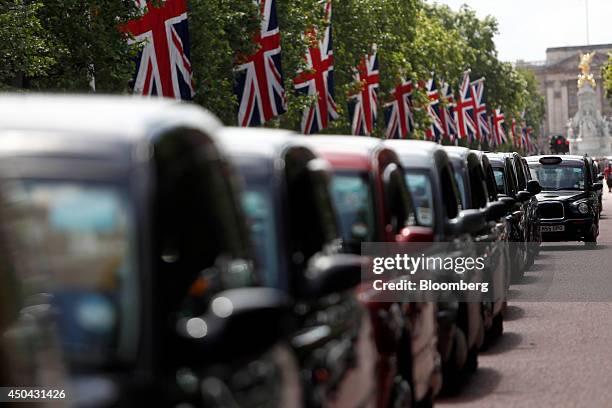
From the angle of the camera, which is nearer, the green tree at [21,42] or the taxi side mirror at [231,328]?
the taxi side mirror at [231,328]

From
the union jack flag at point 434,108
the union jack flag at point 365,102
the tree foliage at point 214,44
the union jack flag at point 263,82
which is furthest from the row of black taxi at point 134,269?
the union jack flag at point 434,108

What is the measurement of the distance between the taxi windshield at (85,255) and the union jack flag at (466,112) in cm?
8402

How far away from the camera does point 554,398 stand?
11.2 metres

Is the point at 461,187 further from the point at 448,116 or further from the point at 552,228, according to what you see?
the point at 448,116

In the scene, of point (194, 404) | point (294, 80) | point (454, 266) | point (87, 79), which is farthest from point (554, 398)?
point (294, 80)

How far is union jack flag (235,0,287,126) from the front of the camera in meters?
34.7

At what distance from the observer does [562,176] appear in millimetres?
33500

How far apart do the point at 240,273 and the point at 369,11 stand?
57614mm

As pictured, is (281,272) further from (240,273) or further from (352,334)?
(240,273)

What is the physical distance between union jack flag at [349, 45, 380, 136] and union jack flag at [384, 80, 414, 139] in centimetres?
510

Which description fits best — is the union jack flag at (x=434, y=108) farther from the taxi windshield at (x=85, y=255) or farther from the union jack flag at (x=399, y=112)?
the taxi windshield at (x=85, y=255)

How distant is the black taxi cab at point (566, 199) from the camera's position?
32500 millimetres

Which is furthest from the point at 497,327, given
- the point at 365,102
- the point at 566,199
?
the point at 365,102

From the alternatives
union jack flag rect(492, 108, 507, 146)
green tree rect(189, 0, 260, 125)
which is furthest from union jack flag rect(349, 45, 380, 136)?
union jack flag rect(492, 108, 507, 146)
